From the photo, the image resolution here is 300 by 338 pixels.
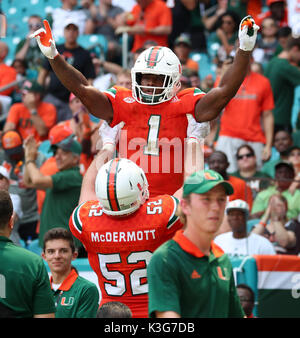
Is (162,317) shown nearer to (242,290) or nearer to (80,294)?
(80,294)

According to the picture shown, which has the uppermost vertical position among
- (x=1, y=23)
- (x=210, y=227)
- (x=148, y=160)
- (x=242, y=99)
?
(x=1, y=23)

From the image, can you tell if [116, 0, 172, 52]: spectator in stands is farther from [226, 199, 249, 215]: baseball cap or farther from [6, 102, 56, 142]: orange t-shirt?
[226, 199, 249, 215]: baseball cap

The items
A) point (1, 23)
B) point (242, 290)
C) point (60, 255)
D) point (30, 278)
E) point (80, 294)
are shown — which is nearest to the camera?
point (30, 278)

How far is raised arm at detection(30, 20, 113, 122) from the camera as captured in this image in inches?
210

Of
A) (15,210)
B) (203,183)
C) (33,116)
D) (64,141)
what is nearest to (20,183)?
(15,210)

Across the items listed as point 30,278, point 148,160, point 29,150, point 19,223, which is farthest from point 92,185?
point 19,223

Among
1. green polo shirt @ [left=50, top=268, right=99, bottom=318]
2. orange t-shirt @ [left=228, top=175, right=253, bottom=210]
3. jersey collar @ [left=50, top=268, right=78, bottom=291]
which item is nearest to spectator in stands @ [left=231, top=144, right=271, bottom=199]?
orange t-shirt @ [left=228, top=175, right=253, bottom=210]

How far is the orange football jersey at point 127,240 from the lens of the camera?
4785 millimetres

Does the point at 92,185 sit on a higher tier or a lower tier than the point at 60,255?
higher

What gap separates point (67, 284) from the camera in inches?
219

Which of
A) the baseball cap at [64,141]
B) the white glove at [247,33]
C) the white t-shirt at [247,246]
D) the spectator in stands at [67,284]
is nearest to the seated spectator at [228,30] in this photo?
the baseball cap at [64,141]

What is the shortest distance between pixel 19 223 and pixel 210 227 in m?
5.73

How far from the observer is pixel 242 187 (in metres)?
8.38

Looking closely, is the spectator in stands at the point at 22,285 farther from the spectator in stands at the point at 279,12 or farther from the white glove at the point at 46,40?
the spectator in stands at the point at 279,12
